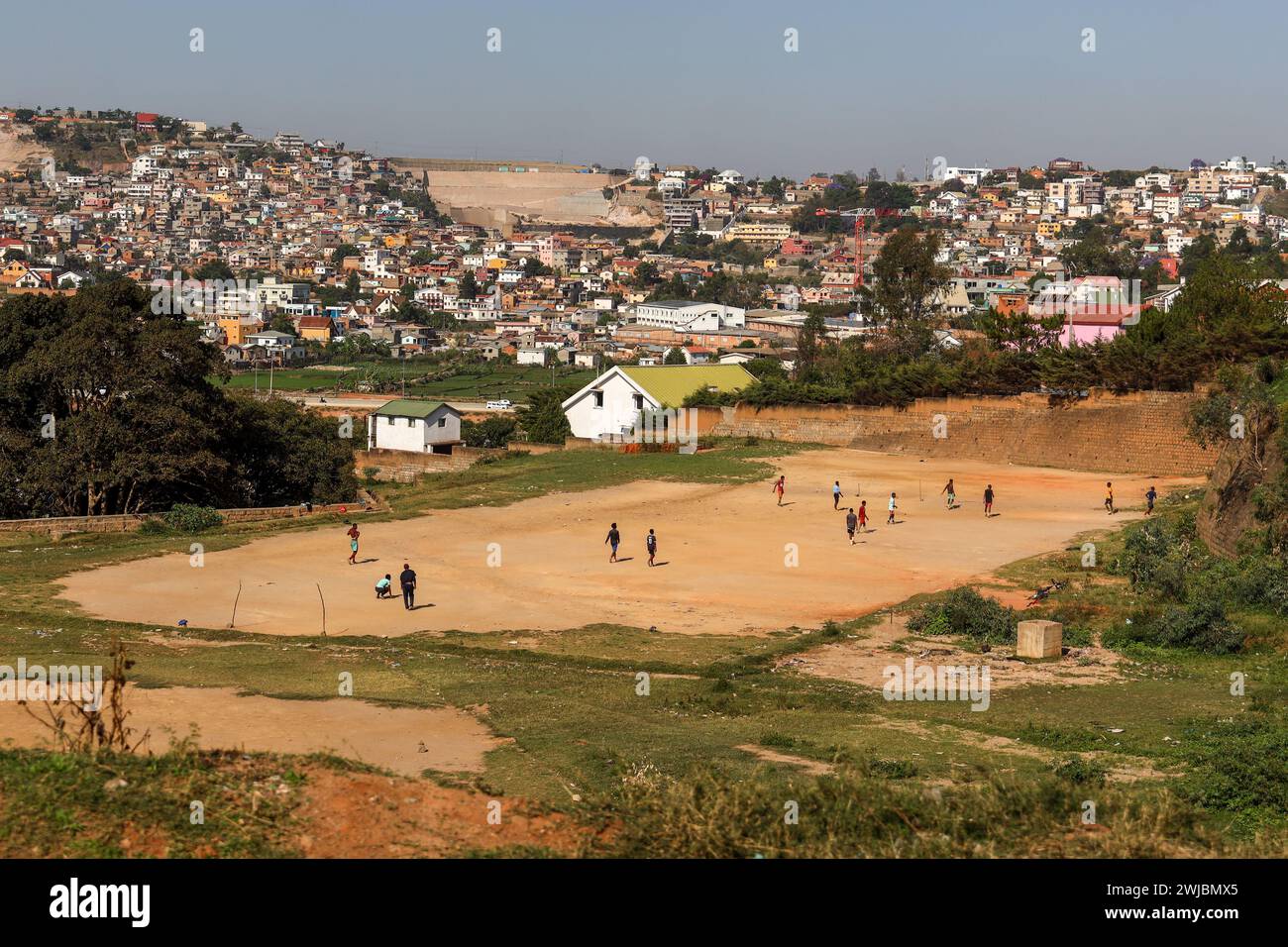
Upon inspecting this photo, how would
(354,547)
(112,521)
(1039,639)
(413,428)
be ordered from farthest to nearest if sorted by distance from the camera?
(413,428), (112,521), (354,547), (1039,639)

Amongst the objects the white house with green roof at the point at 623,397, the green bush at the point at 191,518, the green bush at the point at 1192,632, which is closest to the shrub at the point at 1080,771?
the green bush at the point at 1192,632

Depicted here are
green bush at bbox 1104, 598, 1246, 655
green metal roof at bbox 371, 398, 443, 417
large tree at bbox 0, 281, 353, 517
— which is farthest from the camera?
green metal roof at bbox 371, 398, 443, 417

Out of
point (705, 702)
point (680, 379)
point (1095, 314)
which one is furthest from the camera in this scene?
point (1095, 314)

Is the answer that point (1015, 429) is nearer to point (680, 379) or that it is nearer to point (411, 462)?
point (680, 379)

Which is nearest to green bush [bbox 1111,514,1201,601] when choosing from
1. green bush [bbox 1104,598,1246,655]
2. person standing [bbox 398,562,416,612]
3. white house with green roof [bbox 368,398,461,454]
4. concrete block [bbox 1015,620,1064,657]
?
green bush [bbox 1104,598,1246,655]

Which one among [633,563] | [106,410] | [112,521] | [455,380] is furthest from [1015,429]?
[455,380]

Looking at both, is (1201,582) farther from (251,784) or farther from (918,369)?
(918,369)

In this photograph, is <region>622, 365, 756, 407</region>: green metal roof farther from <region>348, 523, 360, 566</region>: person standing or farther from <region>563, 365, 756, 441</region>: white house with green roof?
<region>348, 523, 360, 566</region>: person standing

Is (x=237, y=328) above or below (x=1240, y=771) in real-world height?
above
